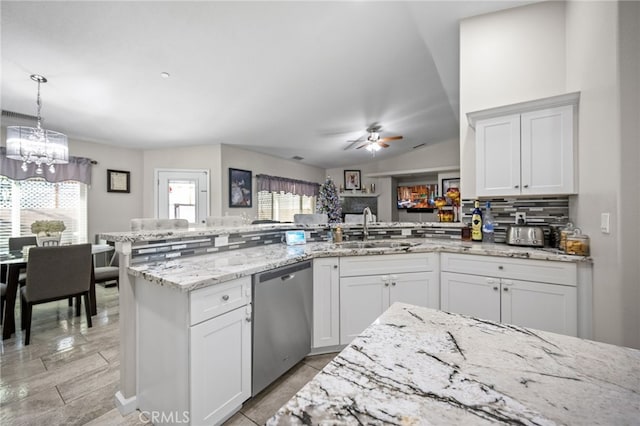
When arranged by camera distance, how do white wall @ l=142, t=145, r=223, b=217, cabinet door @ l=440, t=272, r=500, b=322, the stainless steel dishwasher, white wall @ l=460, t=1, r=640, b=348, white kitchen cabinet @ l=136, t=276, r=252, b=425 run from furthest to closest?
white wall @ l=142, t=145, r=223, b=217 < cabinet door @ l=440, t=272, r=500, b=322 < the stainless steel dishwasher < white wall @ l=460, t=1, r=640, b=348 < white kitchen cabinet @ l=136, t=276, r=252, b=425

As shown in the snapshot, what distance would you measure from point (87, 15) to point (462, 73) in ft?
10.1

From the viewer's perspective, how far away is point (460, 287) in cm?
223

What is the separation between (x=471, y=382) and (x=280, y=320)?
4.86ft

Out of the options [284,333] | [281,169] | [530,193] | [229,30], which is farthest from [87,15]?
[281,169]

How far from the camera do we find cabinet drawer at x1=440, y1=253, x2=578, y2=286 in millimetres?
1854

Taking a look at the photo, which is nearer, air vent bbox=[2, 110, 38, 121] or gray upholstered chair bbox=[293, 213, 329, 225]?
gray upholstered chair bbox=[293, 213, 329, 225]

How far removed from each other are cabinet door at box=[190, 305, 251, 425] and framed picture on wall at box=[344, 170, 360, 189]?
6932 mm

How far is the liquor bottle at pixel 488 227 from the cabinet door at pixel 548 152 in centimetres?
41

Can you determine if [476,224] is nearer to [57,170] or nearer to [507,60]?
[507,60]

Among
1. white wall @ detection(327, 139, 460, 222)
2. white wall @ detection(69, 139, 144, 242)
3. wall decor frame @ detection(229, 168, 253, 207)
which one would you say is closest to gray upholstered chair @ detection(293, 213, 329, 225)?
wall decor frame @ detection(229, 168, 253, 207)

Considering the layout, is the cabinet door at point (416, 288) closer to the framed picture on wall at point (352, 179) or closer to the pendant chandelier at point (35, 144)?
the pendant chandelier at point (35, 144)

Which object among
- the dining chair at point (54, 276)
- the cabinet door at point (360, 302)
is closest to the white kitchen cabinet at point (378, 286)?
the cabinet door at point (360, 302)

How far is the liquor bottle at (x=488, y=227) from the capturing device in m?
2.59

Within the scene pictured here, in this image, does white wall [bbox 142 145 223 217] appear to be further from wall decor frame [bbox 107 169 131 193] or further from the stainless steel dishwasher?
the stainless steel dishwasher
